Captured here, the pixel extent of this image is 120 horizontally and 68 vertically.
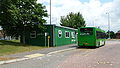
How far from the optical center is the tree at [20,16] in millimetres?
26203

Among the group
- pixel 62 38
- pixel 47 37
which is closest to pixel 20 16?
pixel 47 37

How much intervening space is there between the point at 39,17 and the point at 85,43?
24.2 ft

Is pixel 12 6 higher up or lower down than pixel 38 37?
higher up

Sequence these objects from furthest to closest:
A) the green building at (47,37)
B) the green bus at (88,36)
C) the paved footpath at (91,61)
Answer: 1. the green building at (47,37)
2. the green bus at (88,36)
3. the paved footpath at (91,61)

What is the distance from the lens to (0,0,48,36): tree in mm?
26203

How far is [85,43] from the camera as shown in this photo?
93.3ft

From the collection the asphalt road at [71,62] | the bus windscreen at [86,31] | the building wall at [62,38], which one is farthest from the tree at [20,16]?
the asphalt road at [71,62]

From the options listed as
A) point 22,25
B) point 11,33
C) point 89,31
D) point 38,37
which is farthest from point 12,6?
point 89,31

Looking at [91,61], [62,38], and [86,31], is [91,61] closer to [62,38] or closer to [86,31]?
[86,31]

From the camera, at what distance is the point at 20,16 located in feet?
88.4

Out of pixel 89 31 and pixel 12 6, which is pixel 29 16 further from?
pixel 89 31

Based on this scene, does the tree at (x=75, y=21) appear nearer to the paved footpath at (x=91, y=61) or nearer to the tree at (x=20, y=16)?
the tree at (x=20, y=16)

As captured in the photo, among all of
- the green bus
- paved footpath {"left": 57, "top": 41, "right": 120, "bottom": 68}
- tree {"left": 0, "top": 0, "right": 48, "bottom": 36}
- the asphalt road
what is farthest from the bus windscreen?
the asphalt road

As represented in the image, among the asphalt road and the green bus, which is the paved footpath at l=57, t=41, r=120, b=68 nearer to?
the asphalt road
